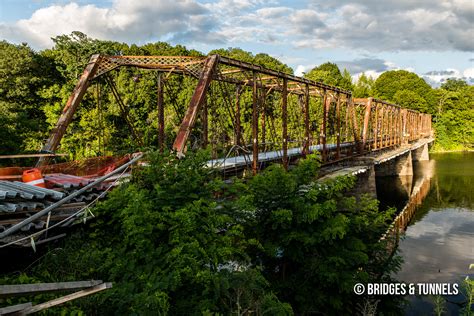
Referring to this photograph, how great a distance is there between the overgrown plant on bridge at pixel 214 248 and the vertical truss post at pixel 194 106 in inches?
67.3

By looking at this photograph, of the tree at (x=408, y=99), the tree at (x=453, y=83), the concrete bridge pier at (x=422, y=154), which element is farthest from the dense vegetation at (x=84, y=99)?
the tree at (x=453, y=83)

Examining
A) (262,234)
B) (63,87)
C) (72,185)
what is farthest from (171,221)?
(63,87)

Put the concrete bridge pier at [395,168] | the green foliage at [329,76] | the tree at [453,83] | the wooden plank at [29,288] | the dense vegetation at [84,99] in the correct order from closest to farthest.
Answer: the wooden plank at [29,288] < the dense vegetation at [84,99] < the concrete bridge pier at [395,168] < the green foliage at [329,76] < the tree at [453,83]

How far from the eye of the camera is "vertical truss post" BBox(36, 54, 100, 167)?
1163cm

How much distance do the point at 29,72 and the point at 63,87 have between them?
364 cm

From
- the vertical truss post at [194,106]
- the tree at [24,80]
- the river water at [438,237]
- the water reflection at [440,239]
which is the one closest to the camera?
the vertical truss post at [194,106]

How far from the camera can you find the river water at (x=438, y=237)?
16.5 m

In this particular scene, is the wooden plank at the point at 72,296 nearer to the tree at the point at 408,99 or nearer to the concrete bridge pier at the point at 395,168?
the concrete bridge pier at the point at 395,168

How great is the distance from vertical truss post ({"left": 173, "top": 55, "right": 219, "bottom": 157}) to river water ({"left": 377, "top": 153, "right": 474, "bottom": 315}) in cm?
815

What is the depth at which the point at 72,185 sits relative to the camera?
27.8 ft

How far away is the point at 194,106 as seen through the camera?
11.3m

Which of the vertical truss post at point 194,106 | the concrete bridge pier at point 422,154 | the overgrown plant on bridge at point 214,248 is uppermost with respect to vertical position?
the vertical truss post at point 194,106

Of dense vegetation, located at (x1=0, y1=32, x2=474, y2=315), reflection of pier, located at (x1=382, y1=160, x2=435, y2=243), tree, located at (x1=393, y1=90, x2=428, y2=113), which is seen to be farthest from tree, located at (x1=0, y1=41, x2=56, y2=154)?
tree, located at (x1=393, y1=90, x2=428, y2=113)

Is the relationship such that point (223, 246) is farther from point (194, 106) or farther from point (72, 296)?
point (194, 106)
